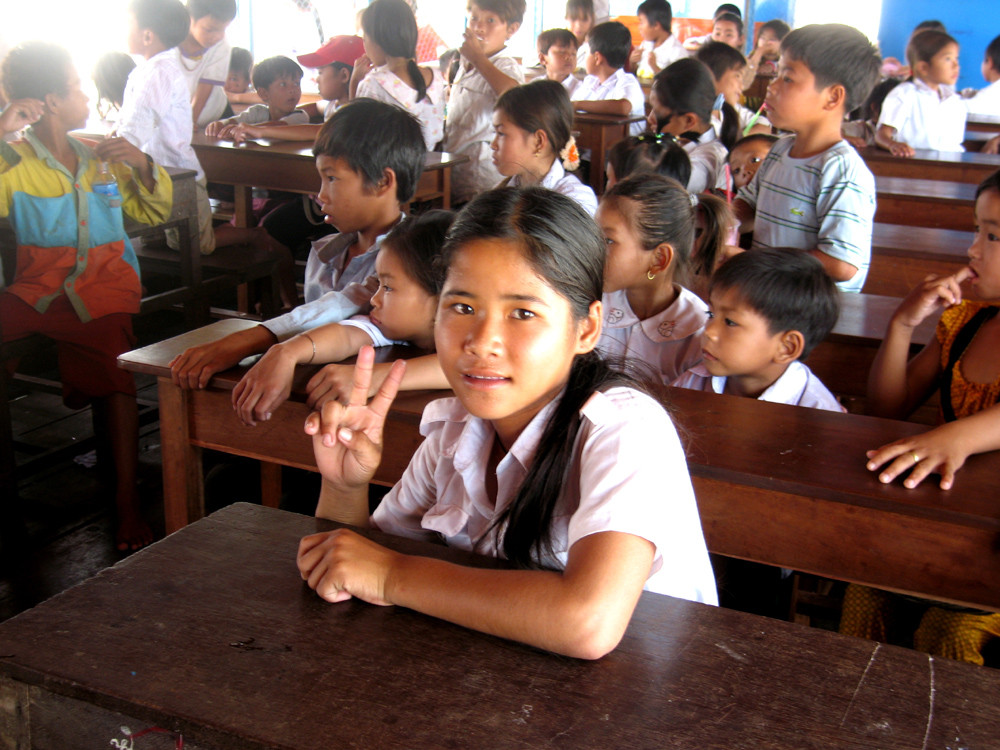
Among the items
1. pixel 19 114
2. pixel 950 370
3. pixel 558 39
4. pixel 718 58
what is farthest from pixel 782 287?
pixel 558 39

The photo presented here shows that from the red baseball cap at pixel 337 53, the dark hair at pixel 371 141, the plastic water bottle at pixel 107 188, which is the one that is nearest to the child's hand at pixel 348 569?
the dark hair at pixel 371 141

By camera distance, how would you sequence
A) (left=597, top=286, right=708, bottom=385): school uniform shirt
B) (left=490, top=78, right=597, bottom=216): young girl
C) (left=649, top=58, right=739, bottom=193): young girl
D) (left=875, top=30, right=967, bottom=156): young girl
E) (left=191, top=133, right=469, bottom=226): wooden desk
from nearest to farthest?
(left=597, top=286, right=708, bottom=385): school uniform shirt → (left=490, top=78, right=597, bottom=216): young girl → (left=649, top=58, right=739, bottom=193): young girl → (left=191, top=133, right=469, bottom=226): wooden desk → (left=875, top=30, right=967, bottom=156): young girl

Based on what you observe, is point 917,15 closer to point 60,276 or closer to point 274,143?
point 274,143

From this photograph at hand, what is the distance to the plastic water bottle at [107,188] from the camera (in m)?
2.43

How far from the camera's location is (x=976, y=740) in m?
0.65

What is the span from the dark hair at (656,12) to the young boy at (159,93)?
4.66 metres

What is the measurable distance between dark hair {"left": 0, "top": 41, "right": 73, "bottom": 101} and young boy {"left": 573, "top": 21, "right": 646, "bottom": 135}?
347 centimetres

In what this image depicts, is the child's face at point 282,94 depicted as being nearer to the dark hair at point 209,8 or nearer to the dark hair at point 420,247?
the dark hair at point 209,8

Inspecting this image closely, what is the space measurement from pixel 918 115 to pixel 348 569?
208 inches

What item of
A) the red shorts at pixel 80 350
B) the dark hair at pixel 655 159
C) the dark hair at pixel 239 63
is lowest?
the red shorts at pixel 80 350

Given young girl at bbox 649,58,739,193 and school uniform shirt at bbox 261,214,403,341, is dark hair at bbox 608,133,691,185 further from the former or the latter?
school uniform shirt at bbox 261,214,403,341

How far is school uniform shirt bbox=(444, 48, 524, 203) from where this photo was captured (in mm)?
4203

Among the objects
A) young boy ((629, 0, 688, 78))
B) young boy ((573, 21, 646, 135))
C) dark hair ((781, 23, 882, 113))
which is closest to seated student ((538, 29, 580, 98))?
young boy ((573, 21, 646, 135))

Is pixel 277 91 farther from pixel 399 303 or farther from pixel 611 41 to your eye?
pixel 399 303
